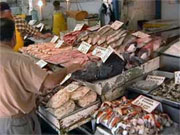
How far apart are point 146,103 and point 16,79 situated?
34.9 inches

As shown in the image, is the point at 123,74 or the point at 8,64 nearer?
the point at 8,64

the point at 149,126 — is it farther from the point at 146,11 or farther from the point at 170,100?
the point at 146,11

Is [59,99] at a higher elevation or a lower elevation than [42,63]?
lower

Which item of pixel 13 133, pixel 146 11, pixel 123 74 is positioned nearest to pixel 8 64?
pixel 13 133

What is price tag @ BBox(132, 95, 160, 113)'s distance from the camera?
161 cm

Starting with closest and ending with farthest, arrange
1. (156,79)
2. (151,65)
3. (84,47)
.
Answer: (156,79)
(151,65)
(84,47)

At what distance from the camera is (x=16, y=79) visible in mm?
1465

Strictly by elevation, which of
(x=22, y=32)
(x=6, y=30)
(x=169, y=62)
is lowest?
(x=169, y=62)

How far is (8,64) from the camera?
143 cm

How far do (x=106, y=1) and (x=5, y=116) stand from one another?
6.70 ft

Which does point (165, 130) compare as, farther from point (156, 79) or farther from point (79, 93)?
point (79, 93)

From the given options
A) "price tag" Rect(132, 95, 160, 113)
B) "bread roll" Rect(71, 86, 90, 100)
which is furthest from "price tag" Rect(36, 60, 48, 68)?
"price tag" Rect(132, 95, 160, 113)

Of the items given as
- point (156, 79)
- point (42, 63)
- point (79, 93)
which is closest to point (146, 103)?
point (156, 79)

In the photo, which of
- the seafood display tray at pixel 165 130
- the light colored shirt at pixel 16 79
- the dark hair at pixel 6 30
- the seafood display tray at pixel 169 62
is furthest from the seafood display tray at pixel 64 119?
the seafood display tray at pixel 169 62
